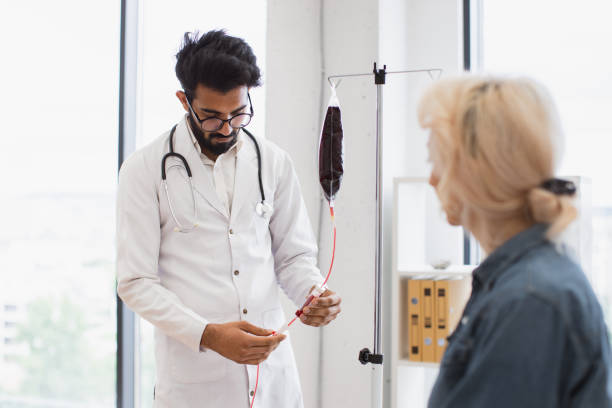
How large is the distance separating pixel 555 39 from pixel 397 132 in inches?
34.1

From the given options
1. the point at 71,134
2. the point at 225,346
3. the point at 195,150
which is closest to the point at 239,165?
the point at 195,150

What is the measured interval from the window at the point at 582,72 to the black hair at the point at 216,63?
1379 millimetres

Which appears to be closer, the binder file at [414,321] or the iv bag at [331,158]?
the iv bag at [331,158]

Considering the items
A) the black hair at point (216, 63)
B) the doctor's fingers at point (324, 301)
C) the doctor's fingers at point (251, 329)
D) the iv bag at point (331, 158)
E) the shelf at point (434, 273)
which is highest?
the black hair at point (216, 63)

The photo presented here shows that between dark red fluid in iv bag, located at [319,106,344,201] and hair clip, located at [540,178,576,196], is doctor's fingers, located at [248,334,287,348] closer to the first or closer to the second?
dark red fluid in iv bag, located at [319,106,344,201]

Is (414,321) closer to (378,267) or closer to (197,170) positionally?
(378,267)

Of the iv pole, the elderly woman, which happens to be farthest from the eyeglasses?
the elderly woman

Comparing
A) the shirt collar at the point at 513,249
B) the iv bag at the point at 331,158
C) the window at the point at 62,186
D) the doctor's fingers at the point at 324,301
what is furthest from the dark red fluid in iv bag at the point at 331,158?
the window at the point at 62,186

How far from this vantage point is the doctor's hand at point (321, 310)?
162cm

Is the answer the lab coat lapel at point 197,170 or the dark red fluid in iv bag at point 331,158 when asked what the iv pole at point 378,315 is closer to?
the dark red fluid in iv bag at point 331,158

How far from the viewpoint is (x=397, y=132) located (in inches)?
107

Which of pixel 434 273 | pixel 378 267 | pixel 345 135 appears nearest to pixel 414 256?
pixel 434 273

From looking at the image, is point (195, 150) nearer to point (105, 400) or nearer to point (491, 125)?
point (491, 125)

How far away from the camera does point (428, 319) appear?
2369 millimetres
